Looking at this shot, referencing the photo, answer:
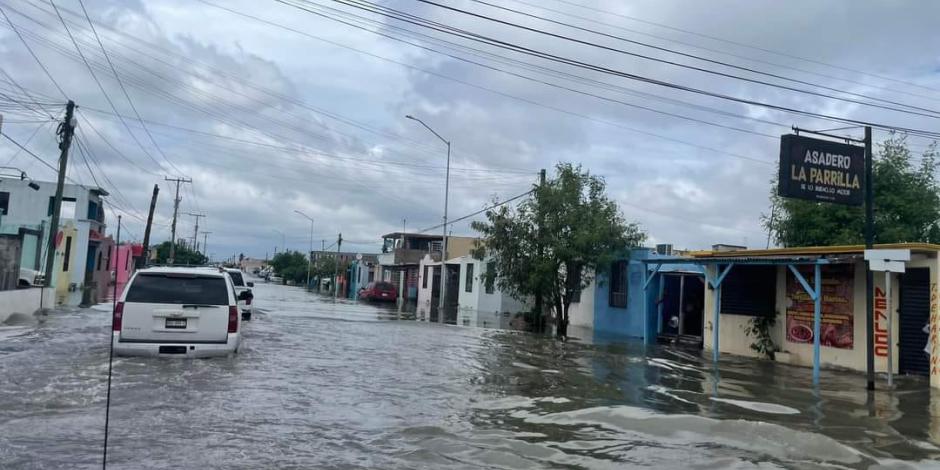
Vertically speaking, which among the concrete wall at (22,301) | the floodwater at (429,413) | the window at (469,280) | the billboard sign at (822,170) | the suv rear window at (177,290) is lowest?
the floodwater at (429,413)

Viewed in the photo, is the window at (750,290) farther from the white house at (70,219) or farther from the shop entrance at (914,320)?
the white house at (70,219)

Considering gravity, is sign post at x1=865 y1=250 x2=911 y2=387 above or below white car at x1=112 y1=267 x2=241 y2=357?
above

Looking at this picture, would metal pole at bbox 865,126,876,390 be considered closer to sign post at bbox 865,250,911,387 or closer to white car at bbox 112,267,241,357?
sign post at bbox 865,250,911,387

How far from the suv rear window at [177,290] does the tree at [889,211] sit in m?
18.2

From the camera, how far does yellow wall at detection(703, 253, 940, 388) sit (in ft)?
47.7

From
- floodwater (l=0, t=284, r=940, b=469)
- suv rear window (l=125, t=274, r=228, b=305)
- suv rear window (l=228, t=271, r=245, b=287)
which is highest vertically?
suv rear window (l=228, t=271, r=245, b=287)

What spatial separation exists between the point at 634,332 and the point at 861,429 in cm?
1632

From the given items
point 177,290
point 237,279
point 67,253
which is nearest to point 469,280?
point 237,279

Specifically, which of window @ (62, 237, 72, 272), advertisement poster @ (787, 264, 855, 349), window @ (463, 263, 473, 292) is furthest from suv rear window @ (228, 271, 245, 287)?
window @ (62, 237, 72, 272)

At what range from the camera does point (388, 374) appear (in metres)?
12.4

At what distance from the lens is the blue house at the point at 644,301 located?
2294cm

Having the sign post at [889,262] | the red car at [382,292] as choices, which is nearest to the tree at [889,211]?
the sign post at [889,262]

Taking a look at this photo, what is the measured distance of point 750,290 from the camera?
18938mm

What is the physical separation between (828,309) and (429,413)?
1172 centimetres
